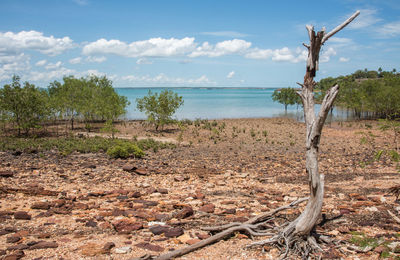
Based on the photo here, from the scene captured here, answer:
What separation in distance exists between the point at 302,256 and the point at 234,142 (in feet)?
55.0

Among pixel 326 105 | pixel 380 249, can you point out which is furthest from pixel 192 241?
pixel 326 105

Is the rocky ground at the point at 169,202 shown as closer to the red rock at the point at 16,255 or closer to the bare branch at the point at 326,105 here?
the red rock at the point at 16,255

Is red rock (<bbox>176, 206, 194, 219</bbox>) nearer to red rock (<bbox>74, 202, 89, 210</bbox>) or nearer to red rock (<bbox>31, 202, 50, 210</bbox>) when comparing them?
Result: red rock (<bbox>74, 202, 89, 210</bbox>)

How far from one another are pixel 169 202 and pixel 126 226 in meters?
1.99

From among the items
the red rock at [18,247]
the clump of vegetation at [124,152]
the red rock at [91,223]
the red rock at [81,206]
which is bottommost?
the red rock at [91,223]

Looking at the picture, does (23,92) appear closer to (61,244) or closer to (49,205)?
(49,205)

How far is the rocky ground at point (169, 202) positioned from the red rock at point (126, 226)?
2cm

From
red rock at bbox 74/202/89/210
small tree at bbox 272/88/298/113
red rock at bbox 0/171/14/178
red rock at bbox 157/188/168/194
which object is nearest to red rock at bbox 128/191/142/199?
red rock at bbox 157/188/168/194

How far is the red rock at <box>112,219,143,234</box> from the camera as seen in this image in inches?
248

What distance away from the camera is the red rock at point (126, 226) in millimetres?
6291

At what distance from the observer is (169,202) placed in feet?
27.3

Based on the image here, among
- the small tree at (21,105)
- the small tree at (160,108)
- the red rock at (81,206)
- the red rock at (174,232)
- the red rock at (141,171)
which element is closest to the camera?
the red rock at (174,232)

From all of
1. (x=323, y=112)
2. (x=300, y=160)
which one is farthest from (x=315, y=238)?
(x=300, y=160)

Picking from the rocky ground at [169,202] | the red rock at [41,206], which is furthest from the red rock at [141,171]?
the red rock at [41,206]
